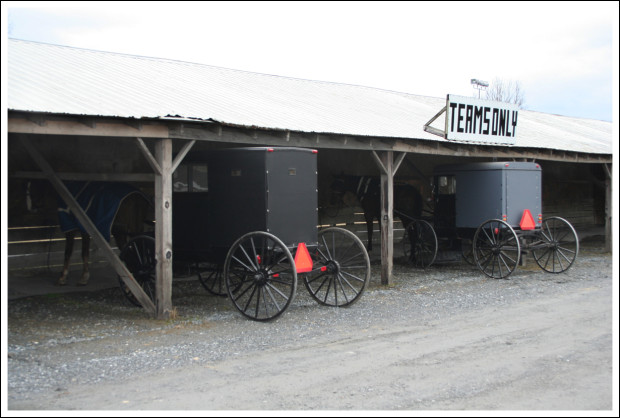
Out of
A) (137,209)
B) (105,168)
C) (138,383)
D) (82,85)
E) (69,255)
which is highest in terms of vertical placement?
(82,85)

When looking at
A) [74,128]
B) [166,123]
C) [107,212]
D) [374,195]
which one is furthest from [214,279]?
[374,195]

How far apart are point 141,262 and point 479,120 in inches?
297

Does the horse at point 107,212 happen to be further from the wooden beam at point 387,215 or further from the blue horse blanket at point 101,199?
the wooden beam at point 387,215

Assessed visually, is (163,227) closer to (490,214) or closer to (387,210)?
(387,210)

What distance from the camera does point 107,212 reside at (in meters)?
9.69

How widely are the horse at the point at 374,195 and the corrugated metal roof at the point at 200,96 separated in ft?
5.53

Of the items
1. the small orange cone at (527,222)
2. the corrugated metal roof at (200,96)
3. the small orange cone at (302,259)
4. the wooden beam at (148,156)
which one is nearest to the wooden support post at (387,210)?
the corrugated metal roof at (200,96)

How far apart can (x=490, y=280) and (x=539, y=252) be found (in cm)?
675

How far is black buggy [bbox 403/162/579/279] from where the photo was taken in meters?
13.1

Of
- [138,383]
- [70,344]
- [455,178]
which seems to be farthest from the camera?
[455,178]

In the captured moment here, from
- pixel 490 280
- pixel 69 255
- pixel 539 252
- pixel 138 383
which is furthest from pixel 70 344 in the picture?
pixel 539 252

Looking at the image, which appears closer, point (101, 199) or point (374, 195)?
point (101, 199)

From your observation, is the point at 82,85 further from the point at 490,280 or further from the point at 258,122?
the point at 490,280

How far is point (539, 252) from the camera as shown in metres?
18.8
